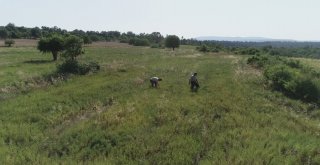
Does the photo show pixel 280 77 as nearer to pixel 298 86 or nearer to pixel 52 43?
pixel 298 86

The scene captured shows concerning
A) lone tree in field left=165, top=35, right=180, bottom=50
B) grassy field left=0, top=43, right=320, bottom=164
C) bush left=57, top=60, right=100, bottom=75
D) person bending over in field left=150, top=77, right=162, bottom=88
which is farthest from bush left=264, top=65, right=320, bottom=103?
lone tree in field left=165, top=35, right=180, bottom=50

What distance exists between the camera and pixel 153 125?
18.4m

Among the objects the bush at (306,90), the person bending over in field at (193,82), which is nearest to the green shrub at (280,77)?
the bush at (306,90)

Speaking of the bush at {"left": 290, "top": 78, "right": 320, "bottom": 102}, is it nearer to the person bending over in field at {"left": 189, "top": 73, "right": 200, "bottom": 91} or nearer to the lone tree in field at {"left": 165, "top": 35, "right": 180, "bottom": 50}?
the person bending over in field at {"left": 189, "top": 73, "right": 200, "bottom": 91}

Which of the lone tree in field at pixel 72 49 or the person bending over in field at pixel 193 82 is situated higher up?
the lone tree in field at pixel 72 49

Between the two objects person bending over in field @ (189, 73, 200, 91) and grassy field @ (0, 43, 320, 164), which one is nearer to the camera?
grassy field @ (0, 43, 320, 164)

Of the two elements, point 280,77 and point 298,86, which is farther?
point 280,77

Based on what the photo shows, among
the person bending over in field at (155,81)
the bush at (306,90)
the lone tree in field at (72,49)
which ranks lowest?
the bush at (306,90)

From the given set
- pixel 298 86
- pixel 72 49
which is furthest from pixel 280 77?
pixel 72 49

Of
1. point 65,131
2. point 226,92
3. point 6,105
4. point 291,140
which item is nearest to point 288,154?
point 291,140

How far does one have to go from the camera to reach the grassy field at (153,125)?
47.8ft

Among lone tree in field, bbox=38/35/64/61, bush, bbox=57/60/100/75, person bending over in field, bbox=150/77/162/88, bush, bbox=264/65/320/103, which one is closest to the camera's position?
person bending over in field, bbox=150/77/162/88

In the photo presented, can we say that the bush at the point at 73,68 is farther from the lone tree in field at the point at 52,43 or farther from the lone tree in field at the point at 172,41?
the lone tree in field at the point at 172,41

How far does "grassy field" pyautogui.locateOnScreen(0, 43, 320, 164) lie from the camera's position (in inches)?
574
